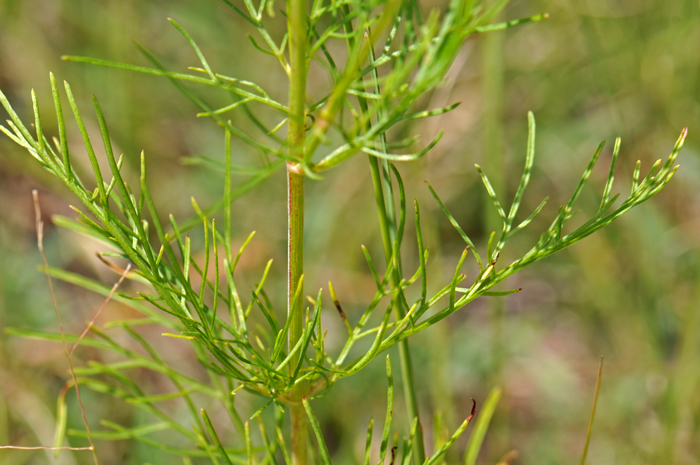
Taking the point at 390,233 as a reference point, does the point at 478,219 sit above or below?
below

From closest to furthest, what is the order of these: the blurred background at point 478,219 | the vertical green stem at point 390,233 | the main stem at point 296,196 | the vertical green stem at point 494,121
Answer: the main stem at point 296,196, the vertical green stem at point 390,233, the vertical green stem at point 494,121, the blurred background at point 478,219

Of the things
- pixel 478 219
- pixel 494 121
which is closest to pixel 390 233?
pixel 494 121

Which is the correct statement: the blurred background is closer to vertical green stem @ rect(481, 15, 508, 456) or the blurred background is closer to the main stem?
vertical green stem @ rect(481, 15, 508, 456)

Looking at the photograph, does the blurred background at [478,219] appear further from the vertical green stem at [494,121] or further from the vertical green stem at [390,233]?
the vertical green stem at [390,233]

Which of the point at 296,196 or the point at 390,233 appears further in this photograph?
the point at 390,233

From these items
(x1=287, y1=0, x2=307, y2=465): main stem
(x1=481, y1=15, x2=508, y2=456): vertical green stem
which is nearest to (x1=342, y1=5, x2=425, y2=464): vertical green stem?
(x1=287, y1=0, x2=307, y2=465): main stem


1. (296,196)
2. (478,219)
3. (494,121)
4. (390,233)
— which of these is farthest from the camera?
(478,219)

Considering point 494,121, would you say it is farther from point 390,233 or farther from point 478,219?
point 478,219

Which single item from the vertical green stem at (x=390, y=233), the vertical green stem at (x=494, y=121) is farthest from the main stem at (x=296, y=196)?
the vertical green stem at (x=494, y=121)

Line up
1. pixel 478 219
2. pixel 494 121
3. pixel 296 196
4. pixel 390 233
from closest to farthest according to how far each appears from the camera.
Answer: pixel 296 196
pixel 390 233
pixel 494 121
pixel 478 219
